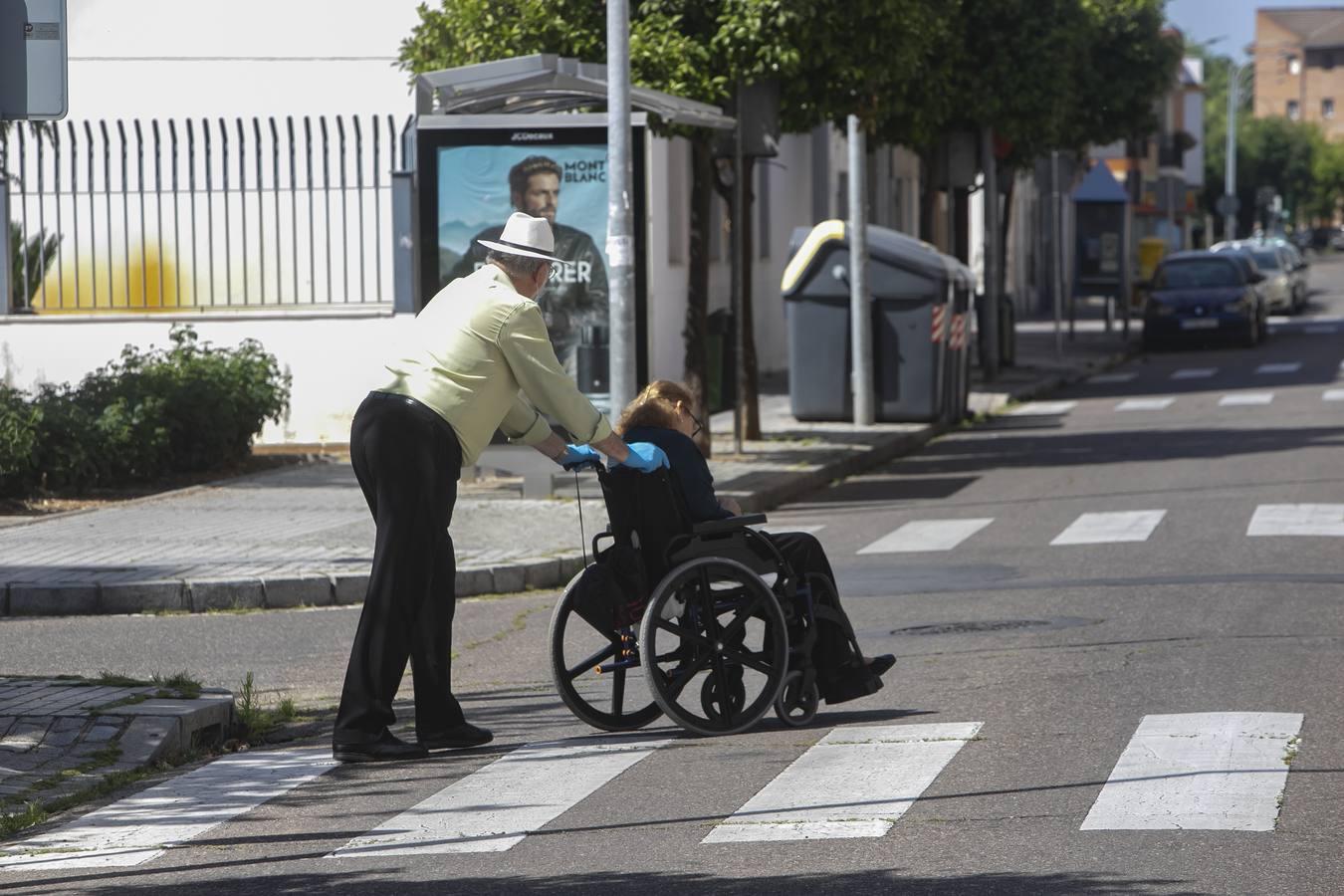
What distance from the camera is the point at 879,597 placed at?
36.4ft

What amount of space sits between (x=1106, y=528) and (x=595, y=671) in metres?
6.65

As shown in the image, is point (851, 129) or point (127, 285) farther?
point (851, 129)

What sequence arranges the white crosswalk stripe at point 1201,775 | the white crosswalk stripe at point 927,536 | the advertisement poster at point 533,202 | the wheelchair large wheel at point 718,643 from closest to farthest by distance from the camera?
the white crosswalk stripe at point 1201,775
the wheelchair large wheel at point 718,643
the white crosswalk stripe at point 927,536
the advertisement poster at point 533,202

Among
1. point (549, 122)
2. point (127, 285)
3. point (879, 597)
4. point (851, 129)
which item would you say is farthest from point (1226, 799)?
point (851, 129)

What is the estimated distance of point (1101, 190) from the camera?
45.2m

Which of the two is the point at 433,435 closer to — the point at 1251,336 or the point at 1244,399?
the point at 1244,399

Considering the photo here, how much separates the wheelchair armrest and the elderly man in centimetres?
29

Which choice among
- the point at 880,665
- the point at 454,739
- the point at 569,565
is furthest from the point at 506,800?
the point at 569,565

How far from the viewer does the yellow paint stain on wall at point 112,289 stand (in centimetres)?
1952

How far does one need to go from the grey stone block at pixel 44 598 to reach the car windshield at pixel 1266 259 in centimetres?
4406

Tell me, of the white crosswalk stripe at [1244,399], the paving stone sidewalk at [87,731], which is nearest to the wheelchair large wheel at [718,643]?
the paving stone sidewalk at [87,731]

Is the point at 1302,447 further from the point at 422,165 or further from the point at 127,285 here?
the point at 127,285

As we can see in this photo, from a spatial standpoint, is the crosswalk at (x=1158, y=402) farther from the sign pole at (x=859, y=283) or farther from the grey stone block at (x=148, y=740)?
the grey stone block at (x=148, y=740)

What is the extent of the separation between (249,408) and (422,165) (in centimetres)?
278
